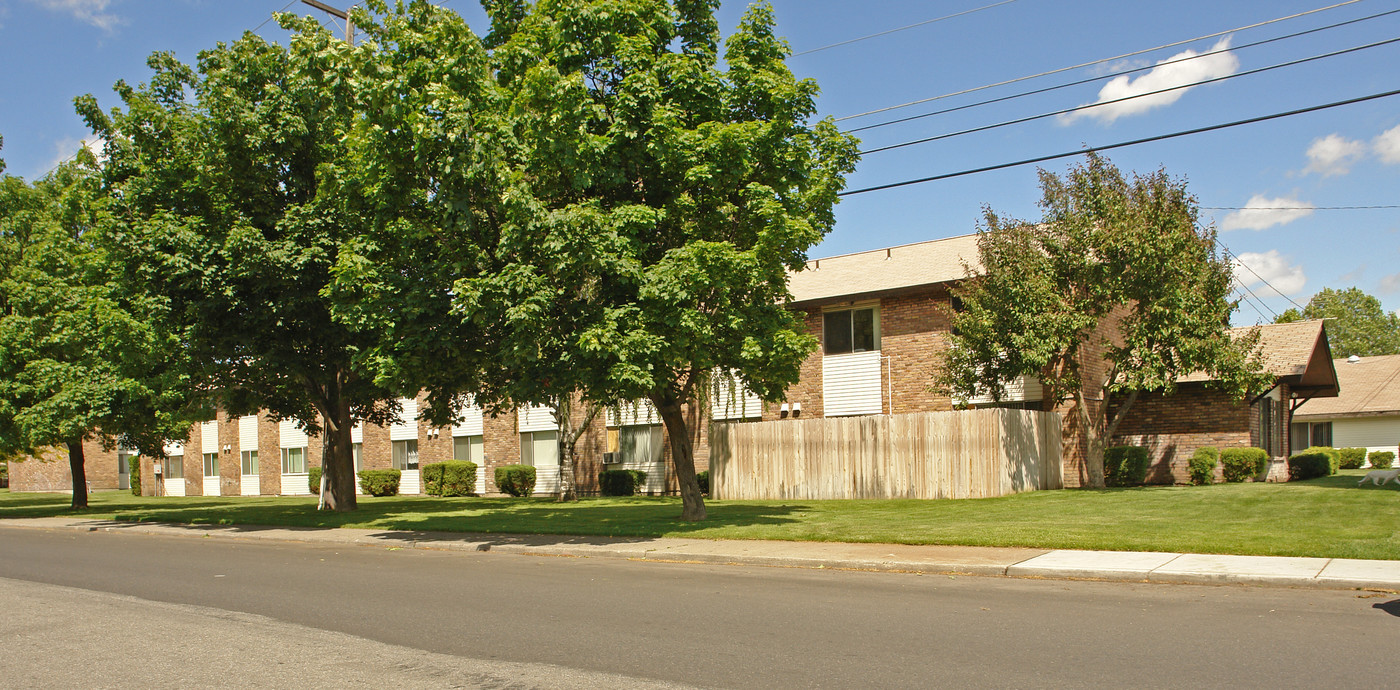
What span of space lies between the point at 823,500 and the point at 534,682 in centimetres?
1822

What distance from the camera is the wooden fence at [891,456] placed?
22594 mm

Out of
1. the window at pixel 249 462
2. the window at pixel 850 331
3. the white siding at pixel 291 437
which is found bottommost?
the window at pixel 249 462

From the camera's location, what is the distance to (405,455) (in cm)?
3978

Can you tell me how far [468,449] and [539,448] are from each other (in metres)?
4.03

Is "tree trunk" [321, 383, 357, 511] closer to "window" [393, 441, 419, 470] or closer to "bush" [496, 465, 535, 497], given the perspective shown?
"bush" [496, 465, 535, 497]

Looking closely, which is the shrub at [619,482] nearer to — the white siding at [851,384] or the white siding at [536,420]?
the white siding at [536,420]

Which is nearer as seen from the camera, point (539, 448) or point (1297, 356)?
point (1297, 356)

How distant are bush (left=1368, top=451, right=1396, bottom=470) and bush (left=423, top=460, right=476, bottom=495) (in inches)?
1378

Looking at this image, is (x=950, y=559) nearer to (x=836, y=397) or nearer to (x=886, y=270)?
(x=836, y=397)

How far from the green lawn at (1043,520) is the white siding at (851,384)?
4902 millimetres

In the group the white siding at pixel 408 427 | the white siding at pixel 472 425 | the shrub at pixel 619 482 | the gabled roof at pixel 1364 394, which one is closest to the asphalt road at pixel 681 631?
the shrub at pixel 619 482

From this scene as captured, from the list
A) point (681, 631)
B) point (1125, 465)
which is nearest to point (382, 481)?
point (1125, 465)

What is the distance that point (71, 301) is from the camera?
2459 centimetres

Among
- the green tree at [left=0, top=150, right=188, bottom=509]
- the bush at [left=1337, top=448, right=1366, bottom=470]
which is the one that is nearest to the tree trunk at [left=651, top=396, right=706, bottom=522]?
the green tree at [left=0, top=150, right=188, bottom=509]
